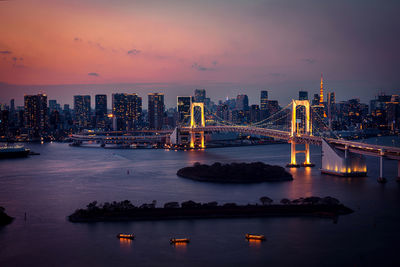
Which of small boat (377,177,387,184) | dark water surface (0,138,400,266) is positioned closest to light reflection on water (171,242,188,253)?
dark water surface (0,138,400,266)

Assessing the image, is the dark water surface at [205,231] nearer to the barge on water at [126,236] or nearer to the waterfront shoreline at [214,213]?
the barge on water at [126,236]

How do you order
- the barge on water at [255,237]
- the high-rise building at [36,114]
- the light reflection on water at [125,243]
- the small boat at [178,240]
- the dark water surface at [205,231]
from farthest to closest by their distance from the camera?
the high-rise building at [36,114] < the barge on water at [255,237] < the small boat at [178,240] < the light reflection on water at [125,243] < the dark water surface at [205,231]

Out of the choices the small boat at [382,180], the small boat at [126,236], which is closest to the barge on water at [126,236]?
the small boat at [126,236]

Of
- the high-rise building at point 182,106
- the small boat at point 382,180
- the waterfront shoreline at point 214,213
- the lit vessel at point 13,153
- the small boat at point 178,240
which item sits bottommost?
the small boat at point 178,240

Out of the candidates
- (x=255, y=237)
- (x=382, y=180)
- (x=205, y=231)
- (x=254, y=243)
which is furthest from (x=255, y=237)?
(x=382, y=180)

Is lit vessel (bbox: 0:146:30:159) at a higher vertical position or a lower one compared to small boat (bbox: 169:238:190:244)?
higher

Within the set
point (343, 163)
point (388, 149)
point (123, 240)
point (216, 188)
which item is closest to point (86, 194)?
point (216, 188)

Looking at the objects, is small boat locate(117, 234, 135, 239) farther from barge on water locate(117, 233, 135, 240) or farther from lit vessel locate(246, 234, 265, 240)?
lit vessel locate(246, 234, 265, 240)

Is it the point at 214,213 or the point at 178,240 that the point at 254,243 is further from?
the point at 214,213

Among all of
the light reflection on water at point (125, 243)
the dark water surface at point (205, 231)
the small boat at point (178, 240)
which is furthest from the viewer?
the small boat at point (178, 240)
